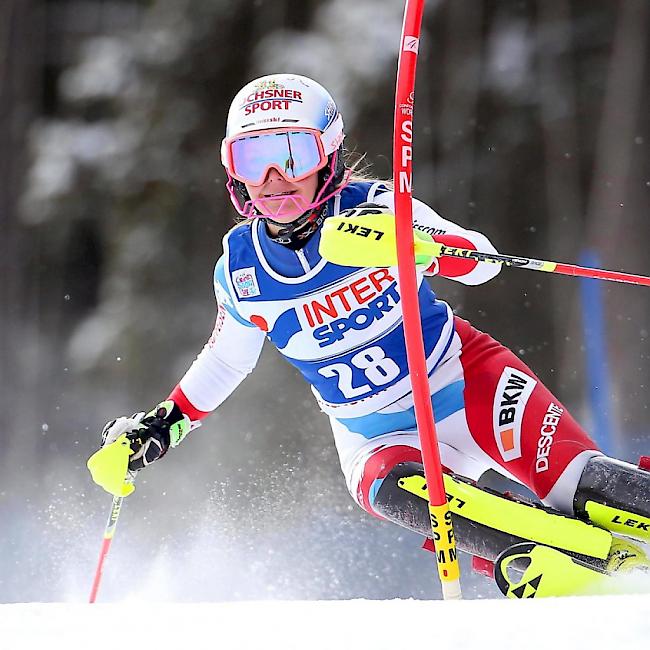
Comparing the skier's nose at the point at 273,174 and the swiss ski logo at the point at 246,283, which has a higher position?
the skier's nose at the point at 273,174

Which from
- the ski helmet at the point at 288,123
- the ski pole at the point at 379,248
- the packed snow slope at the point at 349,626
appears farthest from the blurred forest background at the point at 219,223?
the packed snow slope at the point at 349,626

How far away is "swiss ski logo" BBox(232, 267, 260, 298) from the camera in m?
1.99

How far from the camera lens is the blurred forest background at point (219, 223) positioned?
14.9ft

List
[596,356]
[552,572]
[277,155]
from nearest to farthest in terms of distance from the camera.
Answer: [552,572], [277,155], [596,356]

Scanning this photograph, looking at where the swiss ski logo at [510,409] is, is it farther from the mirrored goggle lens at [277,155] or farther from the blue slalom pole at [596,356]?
the blue slalom pole at [596,356]

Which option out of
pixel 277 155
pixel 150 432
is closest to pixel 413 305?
pixel 277 155

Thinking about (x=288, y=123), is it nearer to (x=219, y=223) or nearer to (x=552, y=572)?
(x=552, y=572)

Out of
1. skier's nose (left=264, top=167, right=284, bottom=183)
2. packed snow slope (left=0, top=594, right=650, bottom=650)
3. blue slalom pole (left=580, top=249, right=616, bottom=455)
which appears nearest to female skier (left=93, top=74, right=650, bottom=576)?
skier's nose (left=264, top=167, right=284, bottom=183)

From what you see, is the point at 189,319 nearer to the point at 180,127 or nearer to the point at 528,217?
the point at 180,127

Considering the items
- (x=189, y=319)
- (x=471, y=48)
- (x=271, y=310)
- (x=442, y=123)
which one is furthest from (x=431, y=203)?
(x=271, y=310)

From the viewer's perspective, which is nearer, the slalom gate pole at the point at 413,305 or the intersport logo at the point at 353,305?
the slalom gate pole at the point at 413,305

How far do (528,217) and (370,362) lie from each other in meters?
3.78

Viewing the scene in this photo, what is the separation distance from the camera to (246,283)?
199 centimetres

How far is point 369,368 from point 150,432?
1.60 feet
